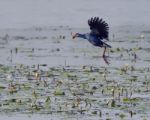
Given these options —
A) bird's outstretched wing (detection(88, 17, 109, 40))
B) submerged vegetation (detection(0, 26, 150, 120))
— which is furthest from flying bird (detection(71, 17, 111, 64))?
submerged vegetation (detection(0, 26, 150, 120))

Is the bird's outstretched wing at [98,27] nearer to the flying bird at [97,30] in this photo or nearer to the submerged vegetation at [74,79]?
the flying bird at [97,30]

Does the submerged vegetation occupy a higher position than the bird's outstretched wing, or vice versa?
the bird's outstretched wing

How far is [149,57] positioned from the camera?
18.1 meters

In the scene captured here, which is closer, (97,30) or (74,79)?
(74,79)

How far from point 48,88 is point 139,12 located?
12138 millimetres

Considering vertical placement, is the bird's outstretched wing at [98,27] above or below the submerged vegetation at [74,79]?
above

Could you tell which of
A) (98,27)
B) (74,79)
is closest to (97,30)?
(98,27)

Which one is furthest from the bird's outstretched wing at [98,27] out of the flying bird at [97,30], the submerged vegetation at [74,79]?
the submerged vegetation at [74,79]

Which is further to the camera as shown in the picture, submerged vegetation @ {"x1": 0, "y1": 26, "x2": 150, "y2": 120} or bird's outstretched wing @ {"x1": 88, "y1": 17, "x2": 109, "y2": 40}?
bird's outstretched wing @ {"x1": 88, "y1": 17, "x2": 109, "y2": 40}

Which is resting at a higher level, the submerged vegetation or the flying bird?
the flying bird

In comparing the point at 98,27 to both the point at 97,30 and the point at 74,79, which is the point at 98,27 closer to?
the point at 97,30

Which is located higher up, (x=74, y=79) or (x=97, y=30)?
(x=97, y=30)

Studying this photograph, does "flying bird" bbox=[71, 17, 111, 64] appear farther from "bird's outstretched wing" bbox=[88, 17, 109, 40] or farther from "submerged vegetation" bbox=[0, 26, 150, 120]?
"submerged vegetation" bbox=[0, 26, 150, 120]

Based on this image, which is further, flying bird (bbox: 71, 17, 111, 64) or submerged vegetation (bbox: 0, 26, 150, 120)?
flying bird (bbox: 71, 17, 111, 64)
